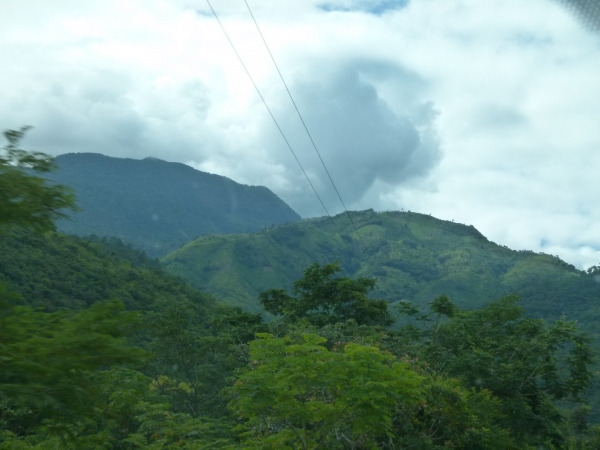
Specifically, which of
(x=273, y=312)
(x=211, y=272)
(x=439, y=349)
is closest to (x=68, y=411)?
(x=439, y=349)

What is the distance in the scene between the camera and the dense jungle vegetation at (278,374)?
5.68m

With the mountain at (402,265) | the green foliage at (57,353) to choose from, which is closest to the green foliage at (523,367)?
the green foliage at (57,353)

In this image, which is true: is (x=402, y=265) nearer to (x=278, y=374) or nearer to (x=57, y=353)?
(x=278, y=374)

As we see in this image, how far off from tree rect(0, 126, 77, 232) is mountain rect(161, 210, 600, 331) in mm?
87235

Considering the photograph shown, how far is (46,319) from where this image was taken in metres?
5.90

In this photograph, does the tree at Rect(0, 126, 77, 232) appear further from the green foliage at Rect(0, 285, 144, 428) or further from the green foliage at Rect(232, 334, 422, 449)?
the green foliage at Rect(232, 334, 422, 449)

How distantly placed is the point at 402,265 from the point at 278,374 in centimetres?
13108

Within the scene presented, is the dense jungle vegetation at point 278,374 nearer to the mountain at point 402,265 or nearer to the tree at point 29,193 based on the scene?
the tree at point 29,193

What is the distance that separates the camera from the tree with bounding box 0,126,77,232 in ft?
19.3

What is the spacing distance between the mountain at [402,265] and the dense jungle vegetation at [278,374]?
68266 millimetres

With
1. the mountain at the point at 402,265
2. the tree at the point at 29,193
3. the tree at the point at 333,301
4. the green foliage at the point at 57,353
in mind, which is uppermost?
the mountain at the point at 402,265

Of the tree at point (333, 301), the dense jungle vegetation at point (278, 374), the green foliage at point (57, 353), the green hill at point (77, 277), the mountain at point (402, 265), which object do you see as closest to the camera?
the green foliage at point (57, 353)

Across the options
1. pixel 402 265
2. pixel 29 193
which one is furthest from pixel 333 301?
pixel 402 265

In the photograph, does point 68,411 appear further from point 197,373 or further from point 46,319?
point 197,373
